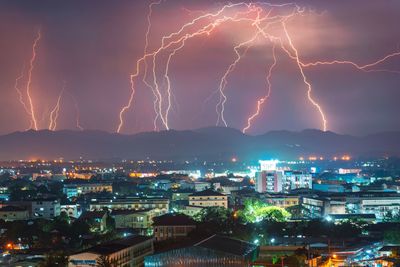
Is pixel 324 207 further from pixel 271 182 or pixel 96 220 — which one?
pixel 96 220

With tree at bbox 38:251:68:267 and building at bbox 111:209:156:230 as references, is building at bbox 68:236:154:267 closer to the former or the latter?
tree at bbox 38:251:68:267

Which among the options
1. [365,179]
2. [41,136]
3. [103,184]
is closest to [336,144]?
[41,136]

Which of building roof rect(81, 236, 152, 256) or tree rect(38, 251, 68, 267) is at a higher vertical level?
building roof rect(81, 236, 152, 256)

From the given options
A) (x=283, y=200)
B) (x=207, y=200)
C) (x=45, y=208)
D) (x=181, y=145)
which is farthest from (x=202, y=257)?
(x=181, y=145)

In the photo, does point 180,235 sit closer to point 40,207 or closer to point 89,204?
point 40,207

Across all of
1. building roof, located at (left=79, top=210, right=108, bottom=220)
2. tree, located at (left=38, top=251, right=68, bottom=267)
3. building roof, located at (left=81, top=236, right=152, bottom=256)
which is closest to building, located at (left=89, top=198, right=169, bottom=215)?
building roof, located at (left=79, top=210, right=108, bottom=220)
